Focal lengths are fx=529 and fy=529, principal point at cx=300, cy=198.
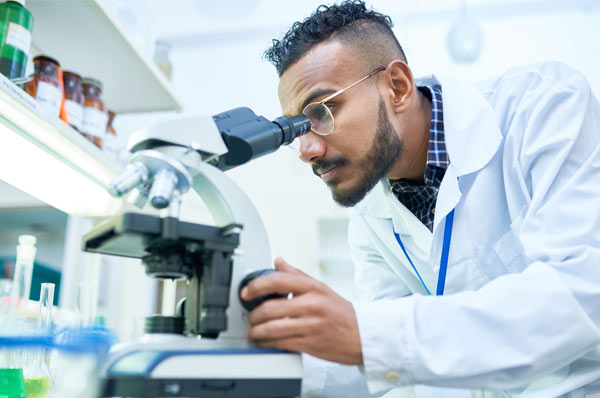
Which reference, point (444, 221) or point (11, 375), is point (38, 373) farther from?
point (444, 221)

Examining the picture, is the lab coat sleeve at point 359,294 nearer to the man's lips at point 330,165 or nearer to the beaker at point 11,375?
the man's lips at point 330,165

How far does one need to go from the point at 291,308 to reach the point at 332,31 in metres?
0.99

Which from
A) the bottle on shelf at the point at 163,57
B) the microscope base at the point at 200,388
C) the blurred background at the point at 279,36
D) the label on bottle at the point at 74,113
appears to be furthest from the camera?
the blurred background at the point at 279,36

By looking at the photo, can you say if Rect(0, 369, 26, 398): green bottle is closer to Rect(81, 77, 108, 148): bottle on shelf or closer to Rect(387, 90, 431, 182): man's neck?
Rect(81, 77, 108, 148): bottle on shelf

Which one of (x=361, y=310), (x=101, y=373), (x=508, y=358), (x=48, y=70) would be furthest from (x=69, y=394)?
(x=48, y=70)

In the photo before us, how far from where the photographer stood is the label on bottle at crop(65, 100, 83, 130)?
161 centimetres

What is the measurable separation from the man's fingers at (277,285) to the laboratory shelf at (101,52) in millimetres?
1289

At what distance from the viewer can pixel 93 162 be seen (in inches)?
66.1

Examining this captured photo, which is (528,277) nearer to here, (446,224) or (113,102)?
(446,224)

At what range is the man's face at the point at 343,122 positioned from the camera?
1381mm

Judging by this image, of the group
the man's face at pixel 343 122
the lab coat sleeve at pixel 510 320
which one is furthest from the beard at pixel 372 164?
the lab coat sleeve at pixel 510 320

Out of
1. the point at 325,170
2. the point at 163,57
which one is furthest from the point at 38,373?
the point at 163,57

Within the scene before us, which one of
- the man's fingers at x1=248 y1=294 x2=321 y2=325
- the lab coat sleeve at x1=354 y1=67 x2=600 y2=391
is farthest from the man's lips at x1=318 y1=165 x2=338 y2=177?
the man's fingers at x1=248 y1=294 x2=321 y2=325

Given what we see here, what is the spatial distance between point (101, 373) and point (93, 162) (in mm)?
1095
